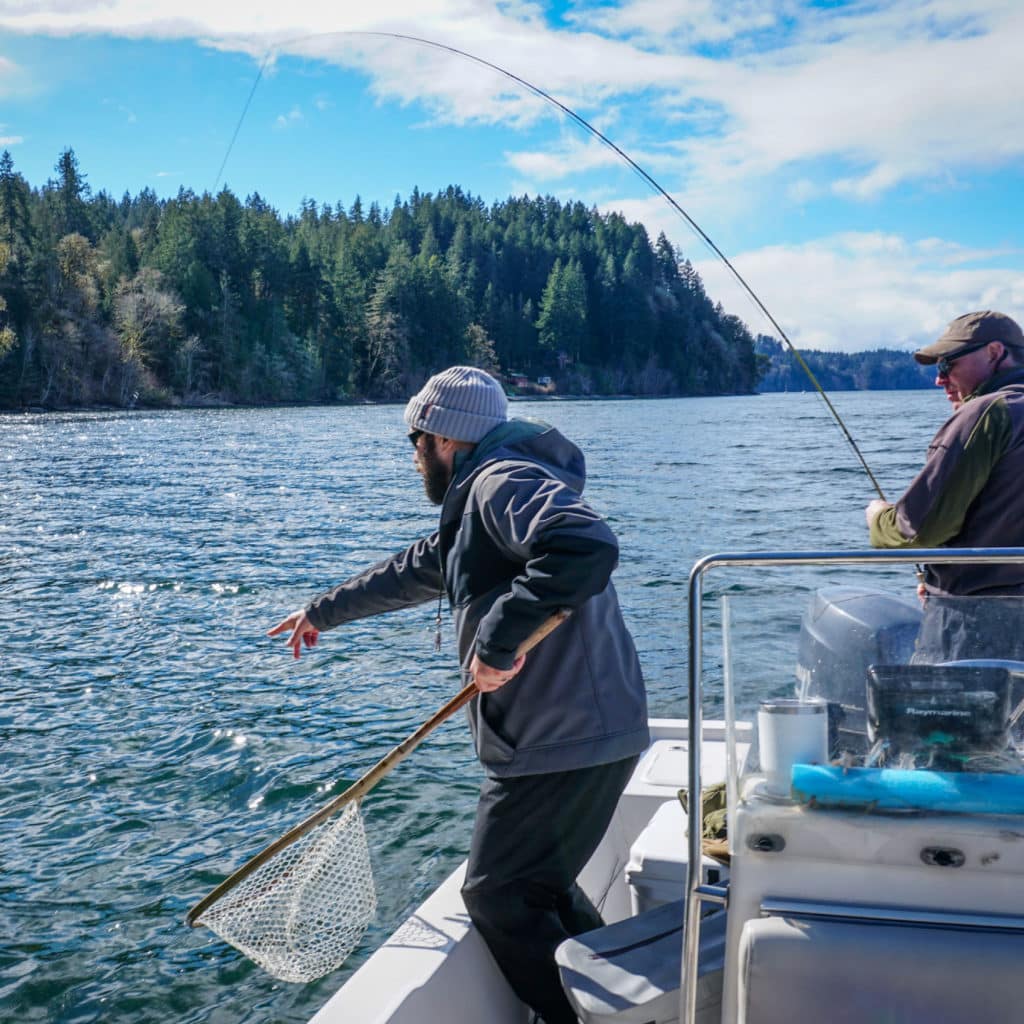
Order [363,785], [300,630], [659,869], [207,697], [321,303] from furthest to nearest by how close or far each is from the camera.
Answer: [321,303]
[207,697]
[300,630]
[659,869]
[363,785]

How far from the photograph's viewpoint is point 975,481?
326 cm

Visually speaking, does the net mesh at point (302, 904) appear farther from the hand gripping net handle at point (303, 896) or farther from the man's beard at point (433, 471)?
the man's beard at point (433, 471)

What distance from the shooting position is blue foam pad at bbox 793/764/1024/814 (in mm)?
1684

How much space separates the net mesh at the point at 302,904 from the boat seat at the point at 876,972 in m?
1.43

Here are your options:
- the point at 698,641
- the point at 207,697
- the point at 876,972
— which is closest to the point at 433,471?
the point at 698,641

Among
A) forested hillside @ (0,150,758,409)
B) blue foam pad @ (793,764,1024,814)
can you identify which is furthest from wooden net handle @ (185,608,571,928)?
forested hillside @ (0,150,758,409)

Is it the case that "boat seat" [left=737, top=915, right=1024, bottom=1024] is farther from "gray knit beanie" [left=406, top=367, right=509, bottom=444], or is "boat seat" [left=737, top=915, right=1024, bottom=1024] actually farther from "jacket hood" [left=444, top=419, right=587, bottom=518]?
"gray knit beanie" [left=406, top=367, right=509, bottom=444]

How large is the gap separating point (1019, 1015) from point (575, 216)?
10873 centimetres

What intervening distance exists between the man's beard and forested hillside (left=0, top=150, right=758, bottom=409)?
2406 inches

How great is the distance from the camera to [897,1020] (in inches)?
65.7

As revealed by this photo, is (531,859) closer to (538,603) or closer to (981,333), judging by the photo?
(538,603)

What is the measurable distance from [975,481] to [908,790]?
1.80 metres

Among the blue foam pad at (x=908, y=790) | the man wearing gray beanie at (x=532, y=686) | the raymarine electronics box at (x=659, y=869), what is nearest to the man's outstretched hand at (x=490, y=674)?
the man wearing gray beanie at (x=532, y=686)

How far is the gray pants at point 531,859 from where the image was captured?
2658mm
